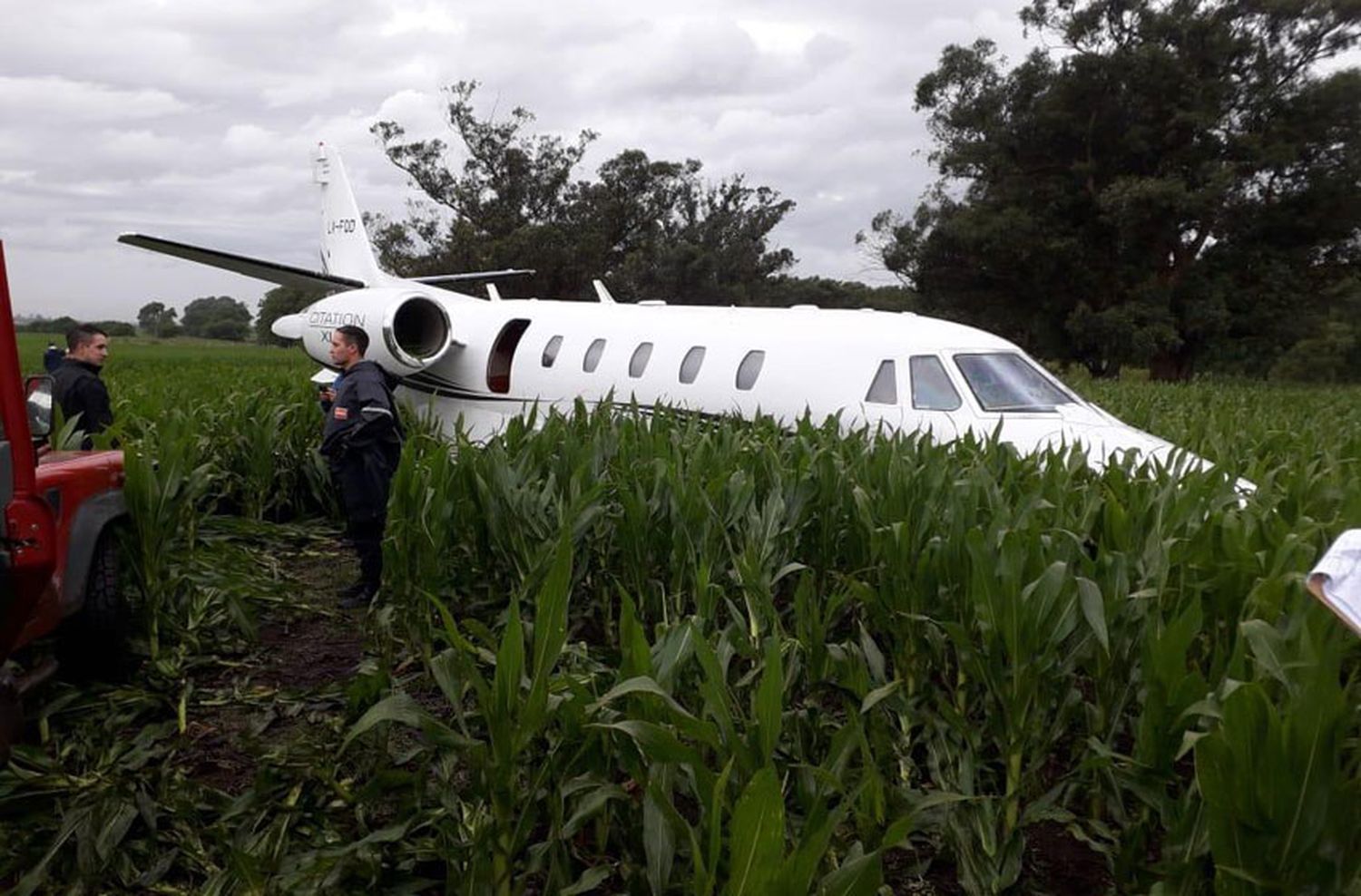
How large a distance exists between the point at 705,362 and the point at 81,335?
199 inches

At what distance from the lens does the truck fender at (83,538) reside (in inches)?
168

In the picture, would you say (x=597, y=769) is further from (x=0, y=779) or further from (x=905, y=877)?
(x=0, y=779)

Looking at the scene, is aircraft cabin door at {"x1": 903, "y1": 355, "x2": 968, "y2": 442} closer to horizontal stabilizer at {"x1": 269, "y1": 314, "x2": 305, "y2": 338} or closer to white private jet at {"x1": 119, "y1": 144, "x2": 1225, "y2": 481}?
white private jet at {"x1": 119, "y1": 144, "x2": 1225, "y2": 481}

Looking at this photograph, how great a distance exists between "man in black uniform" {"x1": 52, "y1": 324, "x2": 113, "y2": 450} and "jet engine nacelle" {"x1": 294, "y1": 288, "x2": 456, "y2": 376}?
454 cm

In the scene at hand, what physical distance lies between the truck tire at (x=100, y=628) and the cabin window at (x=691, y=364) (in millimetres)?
5624

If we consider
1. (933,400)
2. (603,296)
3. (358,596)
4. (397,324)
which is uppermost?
(603,296)

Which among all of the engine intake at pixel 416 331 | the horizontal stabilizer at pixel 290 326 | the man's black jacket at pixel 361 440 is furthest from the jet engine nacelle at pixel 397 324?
the man's black jacket at pixel 361 440

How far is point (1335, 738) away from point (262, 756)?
3712 millimetres

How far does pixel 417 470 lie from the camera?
508cm

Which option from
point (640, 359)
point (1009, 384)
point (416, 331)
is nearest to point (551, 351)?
point (640, 359)

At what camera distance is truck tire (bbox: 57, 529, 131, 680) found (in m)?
4.67

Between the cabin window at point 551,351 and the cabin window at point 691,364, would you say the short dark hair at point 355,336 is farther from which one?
the cabin window at point 551,351

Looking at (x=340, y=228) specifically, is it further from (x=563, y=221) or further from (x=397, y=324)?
(x=563, y=221)

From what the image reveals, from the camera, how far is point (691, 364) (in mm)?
9734
